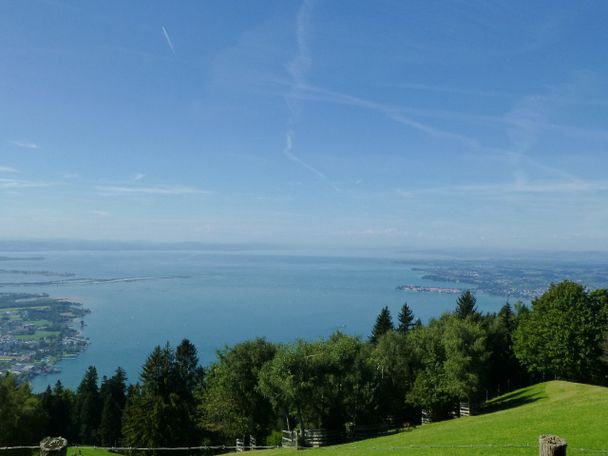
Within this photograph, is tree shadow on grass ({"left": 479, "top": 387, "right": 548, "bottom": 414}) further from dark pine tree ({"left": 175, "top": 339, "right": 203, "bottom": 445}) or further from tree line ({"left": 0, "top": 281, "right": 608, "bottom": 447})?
dark pine tree ({"left": 175, "top": 339, "right": 203, "bottom": 445})

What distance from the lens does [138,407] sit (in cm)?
4219

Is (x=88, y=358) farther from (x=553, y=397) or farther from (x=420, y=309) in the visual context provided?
(x=420, y=309)

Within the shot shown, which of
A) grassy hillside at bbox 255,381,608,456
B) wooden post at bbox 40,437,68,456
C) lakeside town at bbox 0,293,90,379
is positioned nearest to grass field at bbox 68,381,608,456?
grassy hillside at bbox 255,381,608,456

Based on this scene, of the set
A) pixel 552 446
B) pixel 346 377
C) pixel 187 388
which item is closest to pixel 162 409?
pixel 187 388

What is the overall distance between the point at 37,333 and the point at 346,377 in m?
136

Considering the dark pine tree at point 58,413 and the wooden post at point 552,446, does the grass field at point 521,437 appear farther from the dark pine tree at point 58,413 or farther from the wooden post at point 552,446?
the dark pine tree at point 58,413

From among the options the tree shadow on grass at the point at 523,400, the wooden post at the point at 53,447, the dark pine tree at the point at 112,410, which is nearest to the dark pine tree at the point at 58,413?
the dark pine tree at the point at 112,410

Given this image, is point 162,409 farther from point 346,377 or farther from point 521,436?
point 521,436

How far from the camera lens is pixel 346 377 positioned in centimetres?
3173

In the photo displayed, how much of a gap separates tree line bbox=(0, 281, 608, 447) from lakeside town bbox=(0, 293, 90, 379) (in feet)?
179

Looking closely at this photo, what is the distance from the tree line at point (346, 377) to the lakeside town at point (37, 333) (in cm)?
5466

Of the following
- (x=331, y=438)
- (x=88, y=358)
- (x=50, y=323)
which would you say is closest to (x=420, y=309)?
(x=88, y=358)

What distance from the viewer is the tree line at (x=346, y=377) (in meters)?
30.9

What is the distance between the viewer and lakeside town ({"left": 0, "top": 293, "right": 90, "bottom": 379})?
105 m
